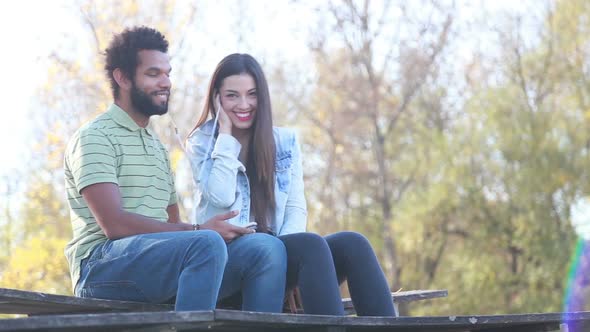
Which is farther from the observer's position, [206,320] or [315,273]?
[315,273]

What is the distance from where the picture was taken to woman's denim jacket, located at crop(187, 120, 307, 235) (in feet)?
13.2

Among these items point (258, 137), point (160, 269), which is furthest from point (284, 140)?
point (160, 269)

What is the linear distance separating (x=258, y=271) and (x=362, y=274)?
0.50m

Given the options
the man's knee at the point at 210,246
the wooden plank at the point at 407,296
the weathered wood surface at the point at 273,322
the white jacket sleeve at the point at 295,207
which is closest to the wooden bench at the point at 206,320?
the weathered wood surface at the point at 273,322

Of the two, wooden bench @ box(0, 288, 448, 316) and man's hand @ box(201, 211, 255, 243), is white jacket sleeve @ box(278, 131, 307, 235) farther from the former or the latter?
wooden bench @ box(0, 288, 448, 316)

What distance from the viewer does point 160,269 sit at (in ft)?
11.0

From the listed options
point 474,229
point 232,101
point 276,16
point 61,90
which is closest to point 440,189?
point 474,229

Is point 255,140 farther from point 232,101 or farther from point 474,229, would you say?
point 474,229

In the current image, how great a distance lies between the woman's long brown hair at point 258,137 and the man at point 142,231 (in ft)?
1.36

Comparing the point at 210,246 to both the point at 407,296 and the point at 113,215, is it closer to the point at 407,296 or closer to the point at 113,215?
the point at 113,215

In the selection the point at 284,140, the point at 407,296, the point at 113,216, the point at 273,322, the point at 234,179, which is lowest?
the point at 407,296

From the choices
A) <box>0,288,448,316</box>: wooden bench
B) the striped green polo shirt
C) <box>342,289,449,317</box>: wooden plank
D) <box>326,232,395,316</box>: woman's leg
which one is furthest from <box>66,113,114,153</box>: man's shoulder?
<box>342,289,449,317</box>: wooden plank

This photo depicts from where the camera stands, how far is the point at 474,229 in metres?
20.4

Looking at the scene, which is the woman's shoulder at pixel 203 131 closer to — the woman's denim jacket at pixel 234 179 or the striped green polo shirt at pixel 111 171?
the woman's denim jacket at pixel 234 179
